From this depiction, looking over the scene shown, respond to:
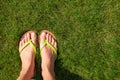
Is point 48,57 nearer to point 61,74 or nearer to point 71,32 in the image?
point 61,74

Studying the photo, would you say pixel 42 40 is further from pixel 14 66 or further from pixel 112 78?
pixel 112 78

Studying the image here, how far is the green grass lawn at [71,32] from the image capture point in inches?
157

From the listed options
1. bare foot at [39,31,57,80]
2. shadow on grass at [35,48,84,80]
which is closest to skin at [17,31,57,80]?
bare foot at [39,31,57,80]

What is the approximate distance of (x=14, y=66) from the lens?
13.1ft

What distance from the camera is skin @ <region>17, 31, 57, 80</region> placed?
3.84 metres

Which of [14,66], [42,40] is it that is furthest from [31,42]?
[14,66]

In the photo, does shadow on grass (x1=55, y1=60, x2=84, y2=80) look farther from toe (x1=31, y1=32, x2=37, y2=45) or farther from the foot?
toe (x1=31, y1=32, x2=37, y2=45)

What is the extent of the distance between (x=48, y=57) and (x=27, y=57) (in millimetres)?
312

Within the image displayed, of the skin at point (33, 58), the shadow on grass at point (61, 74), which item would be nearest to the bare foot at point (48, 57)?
the skin at point (33, 58)

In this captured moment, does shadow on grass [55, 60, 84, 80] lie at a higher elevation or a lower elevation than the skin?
lower

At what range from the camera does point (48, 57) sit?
396 cm

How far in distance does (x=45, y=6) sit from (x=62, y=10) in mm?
265

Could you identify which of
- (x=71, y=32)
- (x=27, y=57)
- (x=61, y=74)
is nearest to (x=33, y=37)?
(x=27, y=57)

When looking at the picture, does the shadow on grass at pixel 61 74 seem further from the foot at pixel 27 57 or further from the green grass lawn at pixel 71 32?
the foot at pixel 27 57
